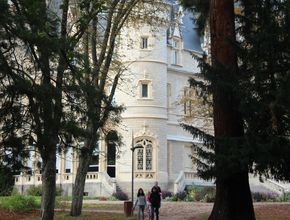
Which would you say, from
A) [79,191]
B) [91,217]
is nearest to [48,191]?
[91,217]

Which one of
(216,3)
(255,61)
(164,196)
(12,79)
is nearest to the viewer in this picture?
(12,79)

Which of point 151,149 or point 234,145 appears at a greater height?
point 151,149

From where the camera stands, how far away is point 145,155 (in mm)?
45594

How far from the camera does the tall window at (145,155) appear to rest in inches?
1784

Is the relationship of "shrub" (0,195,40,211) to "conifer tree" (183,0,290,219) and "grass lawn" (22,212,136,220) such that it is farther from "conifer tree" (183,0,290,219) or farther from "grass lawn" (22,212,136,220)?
"conifer tree" (183,0,290,219)

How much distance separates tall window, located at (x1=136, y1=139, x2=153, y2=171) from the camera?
4532 centimetres

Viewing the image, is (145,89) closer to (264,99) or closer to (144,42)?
(144,42)

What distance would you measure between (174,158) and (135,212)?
70.6 ft

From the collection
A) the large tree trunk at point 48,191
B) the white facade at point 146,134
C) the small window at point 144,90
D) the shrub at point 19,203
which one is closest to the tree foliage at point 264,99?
the large tree trunk at point 48,191

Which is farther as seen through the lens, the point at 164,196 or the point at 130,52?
the point at 130,52

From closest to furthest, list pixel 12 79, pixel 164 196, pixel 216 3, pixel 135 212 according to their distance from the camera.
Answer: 1. pixel 12 79
2. pixel 216 3
3. pixel 135 212
4. pixel 164 196

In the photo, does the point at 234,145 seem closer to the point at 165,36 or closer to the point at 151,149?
the point at 151,149

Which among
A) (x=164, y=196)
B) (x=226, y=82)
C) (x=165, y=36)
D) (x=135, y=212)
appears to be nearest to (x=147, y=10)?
(x=135, y=212)

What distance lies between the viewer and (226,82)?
14.5m
